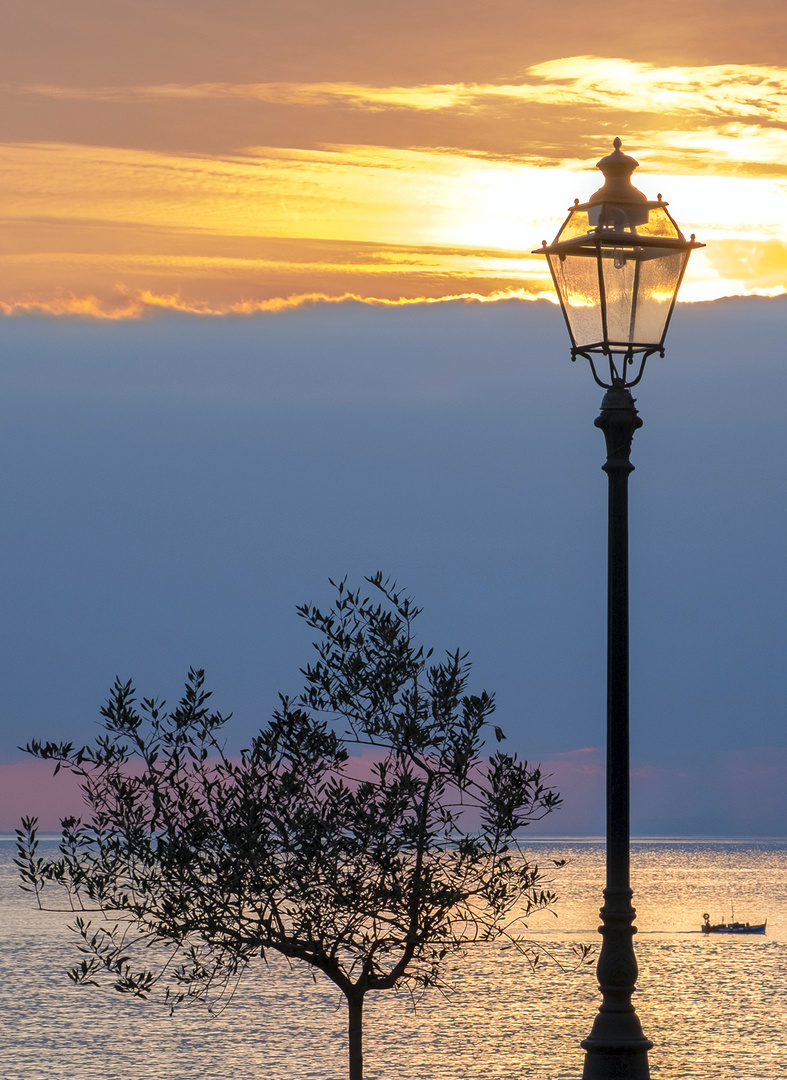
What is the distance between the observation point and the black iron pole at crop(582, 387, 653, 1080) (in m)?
10.0

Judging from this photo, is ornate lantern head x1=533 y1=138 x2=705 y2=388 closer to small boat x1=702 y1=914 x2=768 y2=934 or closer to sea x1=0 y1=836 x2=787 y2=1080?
sea x1=0 y1=836 x2=787 y2=1080

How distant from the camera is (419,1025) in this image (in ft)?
287

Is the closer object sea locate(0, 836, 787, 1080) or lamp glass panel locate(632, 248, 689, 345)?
lamp glass panel locate(632, 248, 689, 345)

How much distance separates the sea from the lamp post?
43.5m

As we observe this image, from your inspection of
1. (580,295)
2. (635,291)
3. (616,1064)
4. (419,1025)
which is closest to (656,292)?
(635,291)

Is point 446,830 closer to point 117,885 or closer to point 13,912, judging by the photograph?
point 117,885

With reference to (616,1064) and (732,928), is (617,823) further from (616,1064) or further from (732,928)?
(732,928)

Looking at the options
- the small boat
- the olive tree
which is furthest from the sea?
the olive tree

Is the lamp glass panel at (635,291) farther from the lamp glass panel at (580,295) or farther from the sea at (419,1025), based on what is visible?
the sea at (419,1025)

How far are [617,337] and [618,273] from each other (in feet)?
1.73

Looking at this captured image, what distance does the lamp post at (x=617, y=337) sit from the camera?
33.9 feet

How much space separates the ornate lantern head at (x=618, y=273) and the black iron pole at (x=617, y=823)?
44 cm

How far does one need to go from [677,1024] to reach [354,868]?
77248 millimetres

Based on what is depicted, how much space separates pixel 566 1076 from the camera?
216ft
